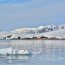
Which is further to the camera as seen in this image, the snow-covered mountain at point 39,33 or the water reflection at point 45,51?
the snow-covered mountain at point 39,33

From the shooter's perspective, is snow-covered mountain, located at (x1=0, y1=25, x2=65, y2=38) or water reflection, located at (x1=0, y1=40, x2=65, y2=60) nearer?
water reflection, located at (x1=0, y1=40, x2=65, y2=60)

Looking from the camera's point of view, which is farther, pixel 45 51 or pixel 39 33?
pixel 39 33

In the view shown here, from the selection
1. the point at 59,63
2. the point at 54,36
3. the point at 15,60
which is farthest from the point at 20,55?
the point at 54,36

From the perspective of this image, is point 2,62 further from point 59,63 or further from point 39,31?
point 39,31

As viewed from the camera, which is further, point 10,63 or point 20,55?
point 20,55

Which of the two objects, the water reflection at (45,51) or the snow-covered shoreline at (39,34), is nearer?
the water reflection at (45,51)

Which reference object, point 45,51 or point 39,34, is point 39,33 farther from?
point 45,51

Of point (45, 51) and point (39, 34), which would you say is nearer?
point (45, 51)

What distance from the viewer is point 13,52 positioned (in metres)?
15.8

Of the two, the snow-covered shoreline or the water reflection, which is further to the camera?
the snow-covered shoreline

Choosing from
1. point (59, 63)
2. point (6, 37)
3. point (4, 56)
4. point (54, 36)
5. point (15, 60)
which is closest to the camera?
point (59, 63)

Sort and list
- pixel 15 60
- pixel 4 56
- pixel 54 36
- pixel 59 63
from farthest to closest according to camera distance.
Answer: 1. pixel 54 36
2. pixel 4 56
3. pixel 15 60
4. pixel 59 63

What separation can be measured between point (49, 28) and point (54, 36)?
991 centimetres

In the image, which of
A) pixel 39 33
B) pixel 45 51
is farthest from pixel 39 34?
pixel 45 51
